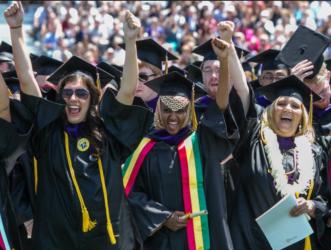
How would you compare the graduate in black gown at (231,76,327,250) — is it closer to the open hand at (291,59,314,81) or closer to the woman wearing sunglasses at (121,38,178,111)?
the open hand at (291,59,314,81)

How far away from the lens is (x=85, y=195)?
214 inches

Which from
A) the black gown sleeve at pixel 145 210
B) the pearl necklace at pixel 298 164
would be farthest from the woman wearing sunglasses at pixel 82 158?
the pearl necklace at pixel 298 164

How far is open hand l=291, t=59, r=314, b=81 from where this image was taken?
6547mm

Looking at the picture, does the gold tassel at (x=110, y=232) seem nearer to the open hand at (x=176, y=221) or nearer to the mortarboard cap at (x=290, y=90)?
the open hand at (x=176, y=221)

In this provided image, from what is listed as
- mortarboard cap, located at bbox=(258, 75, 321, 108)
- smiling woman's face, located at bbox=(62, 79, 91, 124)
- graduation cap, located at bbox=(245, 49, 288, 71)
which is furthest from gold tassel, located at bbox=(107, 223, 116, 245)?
graduation cap, located at bbox=(245, 49, 288, 71)

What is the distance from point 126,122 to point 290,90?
1.36 meters

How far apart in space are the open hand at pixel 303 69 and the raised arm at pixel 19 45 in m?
2.23

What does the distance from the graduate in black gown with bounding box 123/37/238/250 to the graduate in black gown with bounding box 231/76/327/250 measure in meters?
0.29

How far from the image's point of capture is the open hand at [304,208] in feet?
19.2

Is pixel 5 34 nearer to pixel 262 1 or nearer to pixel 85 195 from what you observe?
pixel 85 195

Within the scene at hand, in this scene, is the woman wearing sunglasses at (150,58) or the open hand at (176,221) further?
the woman wearing sunglasses at (150,58)

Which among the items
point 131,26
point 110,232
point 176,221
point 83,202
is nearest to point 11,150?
point 83,202

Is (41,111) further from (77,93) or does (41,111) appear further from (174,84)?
(174,84)

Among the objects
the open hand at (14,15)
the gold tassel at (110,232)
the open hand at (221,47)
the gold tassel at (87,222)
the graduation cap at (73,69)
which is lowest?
the gold tassel at (110,232)
